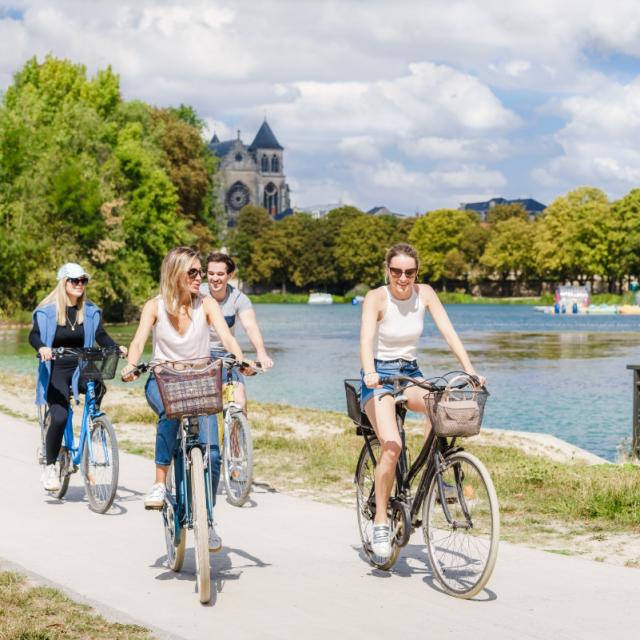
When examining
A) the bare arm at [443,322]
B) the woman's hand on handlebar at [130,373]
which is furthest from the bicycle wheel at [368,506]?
the woman's hand on handlebar at [130,373]

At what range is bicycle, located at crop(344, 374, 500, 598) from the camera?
216 inches

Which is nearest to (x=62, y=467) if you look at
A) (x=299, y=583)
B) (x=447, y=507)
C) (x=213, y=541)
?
(x=213, y=541)

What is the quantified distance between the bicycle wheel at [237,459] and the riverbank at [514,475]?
0.63 meters

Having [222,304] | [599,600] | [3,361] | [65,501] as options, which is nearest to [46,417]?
[65,501]

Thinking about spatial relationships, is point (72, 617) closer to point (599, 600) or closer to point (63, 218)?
point (599, 600)

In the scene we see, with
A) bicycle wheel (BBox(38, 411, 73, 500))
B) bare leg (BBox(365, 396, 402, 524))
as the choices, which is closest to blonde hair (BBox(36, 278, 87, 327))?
bicycle wheel (BBox(38, 411, 73, 500))

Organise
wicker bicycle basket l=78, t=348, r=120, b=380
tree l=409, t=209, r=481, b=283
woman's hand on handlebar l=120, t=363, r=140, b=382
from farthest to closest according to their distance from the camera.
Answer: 1. tree l=409, t=209, r=481, b=283
2. wicker bicycle basket l=78, t=348, r=120, b=380
3. woman's hand on handlebar l=120, t=363, r=140, b=382

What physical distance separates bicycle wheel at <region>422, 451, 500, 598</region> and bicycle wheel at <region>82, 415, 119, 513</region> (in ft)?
9.37

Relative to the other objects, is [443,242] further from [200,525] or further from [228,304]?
[200,525]

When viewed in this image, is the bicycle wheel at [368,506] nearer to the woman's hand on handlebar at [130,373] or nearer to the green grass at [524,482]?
the green grass at [524,482]

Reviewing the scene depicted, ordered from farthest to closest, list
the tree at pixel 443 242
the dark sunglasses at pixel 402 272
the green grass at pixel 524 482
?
the tree at pixel 443 242 < the green grass at pixel 524 482 < the dark sunglasses at pixel 402 272

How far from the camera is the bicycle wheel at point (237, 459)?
8500 millimetres

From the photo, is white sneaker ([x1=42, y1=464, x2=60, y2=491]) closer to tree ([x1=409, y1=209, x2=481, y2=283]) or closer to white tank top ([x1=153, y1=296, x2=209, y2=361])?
white tank top ([x1=153, y1=296, x2=209, y2=361])

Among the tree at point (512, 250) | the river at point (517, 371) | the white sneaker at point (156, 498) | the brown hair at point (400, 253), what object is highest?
the tree at point (512, 250)
